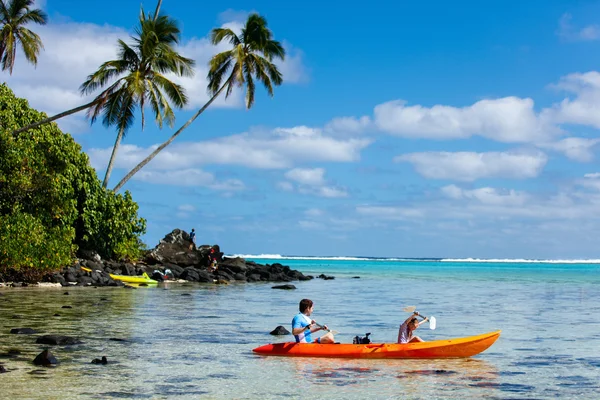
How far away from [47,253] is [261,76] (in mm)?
20044

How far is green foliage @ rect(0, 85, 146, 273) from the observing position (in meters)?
32.9

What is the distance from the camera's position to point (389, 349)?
1515 cm

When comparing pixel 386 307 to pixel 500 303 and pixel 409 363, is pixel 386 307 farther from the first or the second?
pixel 409 363

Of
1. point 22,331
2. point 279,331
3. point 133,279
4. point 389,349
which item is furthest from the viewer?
point 133,279

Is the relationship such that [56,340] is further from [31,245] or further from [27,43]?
[27,43]

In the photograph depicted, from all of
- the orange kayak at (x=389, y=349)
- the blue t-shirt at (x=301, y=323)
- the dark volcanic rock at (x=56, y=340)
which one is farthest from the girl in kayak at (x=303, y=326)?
the dark volcanic rock at (x=56, y=340)

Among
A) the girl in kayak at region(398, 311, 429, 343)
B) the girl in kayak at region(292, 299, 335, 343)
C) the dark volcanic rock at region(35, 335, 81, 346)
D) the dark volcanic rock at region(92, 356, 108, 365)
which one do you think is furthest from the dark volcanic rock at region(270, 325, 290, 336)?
the dark volcanic rock at region(92, 356, 108, 365)

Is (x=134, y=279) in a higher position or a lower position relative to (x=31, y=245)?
lower

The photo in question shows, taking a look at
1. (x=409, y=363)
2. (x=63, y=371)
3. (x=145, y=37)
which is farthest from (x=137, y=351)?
(x=145, y=37)

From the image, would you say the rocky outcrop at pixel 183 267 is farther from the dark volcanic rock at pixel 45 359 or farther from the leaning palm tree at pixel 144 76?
the dark volcanic rock at pixel 45 359

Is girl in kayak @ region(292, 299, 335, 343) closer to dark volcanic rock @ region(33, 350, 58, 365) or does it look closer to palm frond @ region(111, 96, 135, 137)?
dark volcanic rock @ region(33, 350, 58, 365)

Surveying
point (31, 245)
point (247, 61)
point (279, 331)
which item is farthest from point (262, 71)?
point (279, 331)

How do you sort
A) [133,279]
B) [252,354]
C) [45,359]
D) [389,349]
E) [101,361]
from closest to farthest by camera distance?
1. [45,359]
2. [101,361]
3. [389,349]
4. [252,354]
5. [133,279]

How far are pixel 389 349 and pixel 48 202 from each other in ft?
84.7
